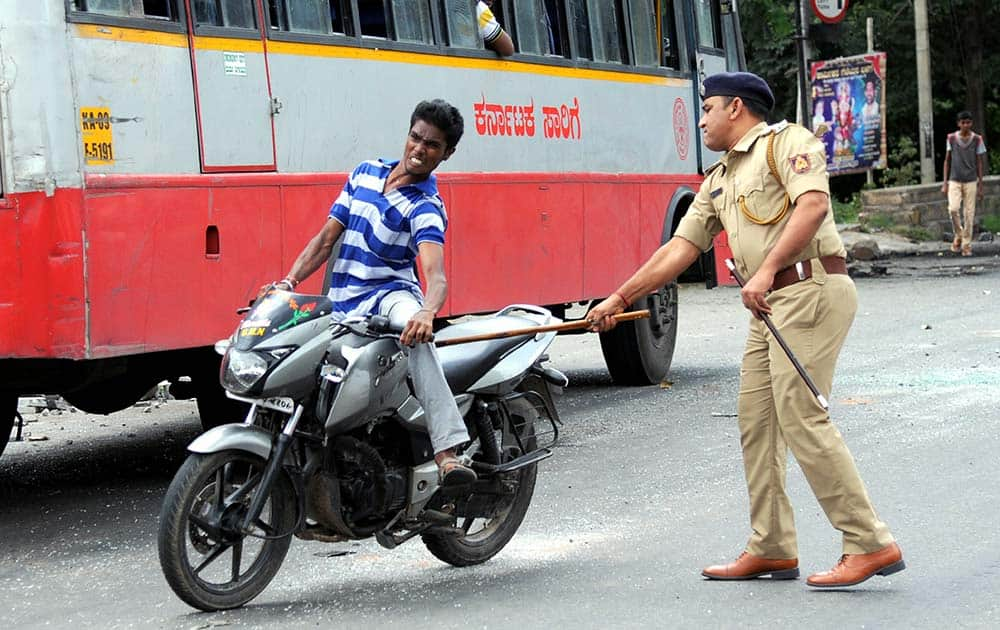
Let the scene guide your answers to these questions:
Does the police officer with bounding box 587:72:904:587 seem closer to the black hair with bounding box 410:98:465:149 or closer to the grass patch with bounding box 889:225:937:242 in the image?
the black hair with bounding box 410:98:465:149

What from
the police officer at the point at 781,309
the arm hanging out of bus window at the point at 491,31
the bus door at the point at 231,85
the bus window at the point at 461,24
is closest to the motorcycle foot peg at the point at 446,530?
the police officer at the point at 781,309

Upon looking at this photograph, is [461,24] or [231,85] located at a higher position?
[461,24]

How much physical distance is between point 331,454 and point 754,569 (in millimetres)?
1540

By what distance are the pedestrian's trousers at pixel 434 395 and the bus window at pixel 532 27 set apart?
5.51m

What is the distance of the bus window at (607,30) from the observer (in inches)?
492

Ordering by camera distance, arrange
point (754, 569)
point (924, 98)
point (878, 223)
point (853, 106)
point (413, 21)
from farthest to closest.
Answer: point (924, 98) → point (853, 106) → point (878, 223) → point (413, 21) → point (754, 569)

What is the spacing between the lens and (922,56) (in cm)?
3155

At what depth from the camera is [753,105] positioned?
6.27 meters

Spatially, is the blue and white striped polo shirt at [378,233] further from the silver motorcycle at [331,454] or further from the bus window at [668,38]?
the bus window at [668,38]

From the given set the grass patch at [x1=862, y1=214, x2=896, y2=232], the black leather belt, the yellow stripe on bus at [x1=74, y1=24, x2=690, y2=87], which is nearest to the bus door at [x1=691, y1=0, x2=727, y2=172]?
the yellow stripe on bus at [x1=74, y1=24, x2=690, y2=87]

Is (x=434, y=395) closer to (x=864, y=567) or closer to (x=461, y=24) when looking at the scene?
(x=864, y=567)

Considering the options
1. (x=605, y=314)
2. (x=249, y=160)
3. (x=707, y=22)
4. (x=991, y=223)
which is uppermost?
(x=707, y=22)

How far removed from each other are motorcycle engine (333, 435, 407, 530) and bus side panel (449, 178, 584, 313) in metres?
4.21

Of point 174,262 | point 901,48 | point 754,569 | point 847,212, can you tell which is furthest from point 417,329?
point 901,48
